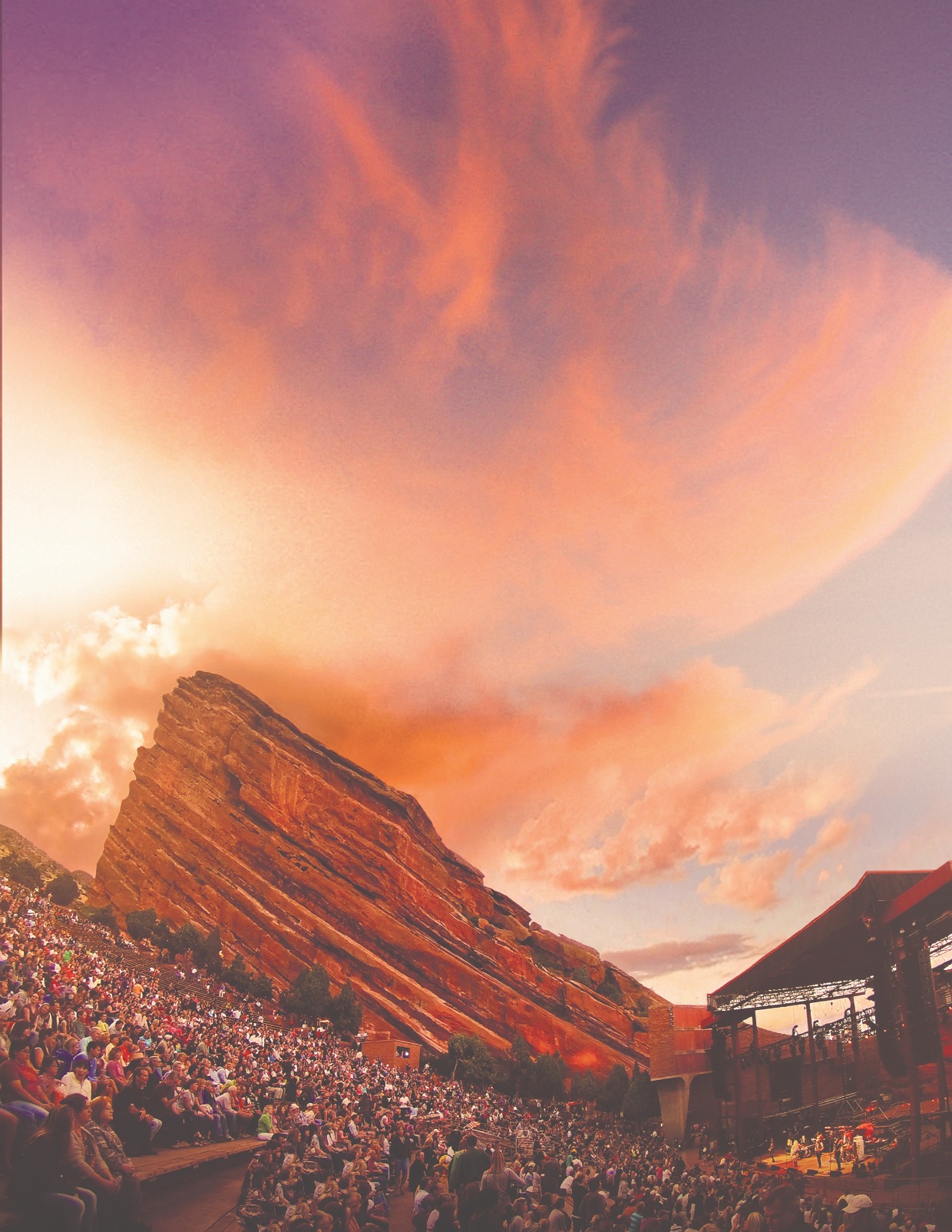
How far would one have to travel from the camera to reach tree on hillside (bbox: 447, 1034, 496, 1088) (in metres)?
60.4

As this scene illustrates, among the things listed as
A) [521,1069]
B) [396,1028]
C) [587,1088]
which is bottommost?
[587,1088]

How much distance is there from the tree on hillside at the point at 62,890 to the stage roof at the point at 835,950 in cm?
6224

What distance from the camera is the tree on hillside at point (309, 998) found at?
5947 cm

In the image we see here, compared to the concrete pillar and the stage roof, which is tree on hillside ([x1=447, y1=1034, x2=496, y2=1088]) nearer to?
the concrete pillar

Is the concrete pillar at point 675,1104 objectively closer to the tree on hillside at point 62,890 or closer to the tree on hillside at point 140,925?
the tree on hillside at point 140,925

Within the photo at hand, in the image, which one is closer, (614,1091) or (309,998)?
(309,998)

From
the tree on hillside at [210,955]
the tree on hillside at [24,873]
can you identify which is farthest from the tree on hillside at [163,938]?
the tree on hillside at [24,873]

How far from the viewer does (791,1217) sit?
6191 mm

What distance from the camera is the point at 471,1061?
199ft

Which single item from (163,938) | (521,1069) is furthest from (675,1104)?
(163,938)

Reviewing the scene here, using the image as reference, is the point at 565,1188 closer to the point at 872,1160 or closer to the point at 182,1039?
the point at 872,1160

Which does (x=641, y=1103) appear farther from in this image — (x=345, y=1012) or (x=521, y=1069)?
(x=345, y=1012)

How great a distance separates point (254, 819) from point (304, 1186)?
7477 cm

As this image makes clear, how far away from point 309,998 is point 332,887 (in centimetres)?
1699
